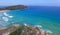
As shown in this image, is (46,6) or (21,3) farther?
(21,3)

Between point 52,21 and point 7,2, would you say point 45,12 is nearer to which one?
point 52,21

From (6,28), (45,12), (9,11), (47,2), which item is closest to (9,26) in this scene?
(6,28)

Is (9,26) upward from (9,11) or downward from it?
downward

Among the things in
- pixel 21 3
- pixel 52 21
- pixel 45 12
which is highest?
pixel 21 3

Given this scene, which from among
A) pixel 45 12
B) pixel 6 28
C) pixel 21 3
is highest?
pixel 21 3

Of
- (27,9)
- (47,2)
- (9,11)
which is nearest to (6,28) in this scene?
(9,11)

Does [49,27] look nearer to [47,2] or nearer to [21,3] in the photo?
[47,2]
